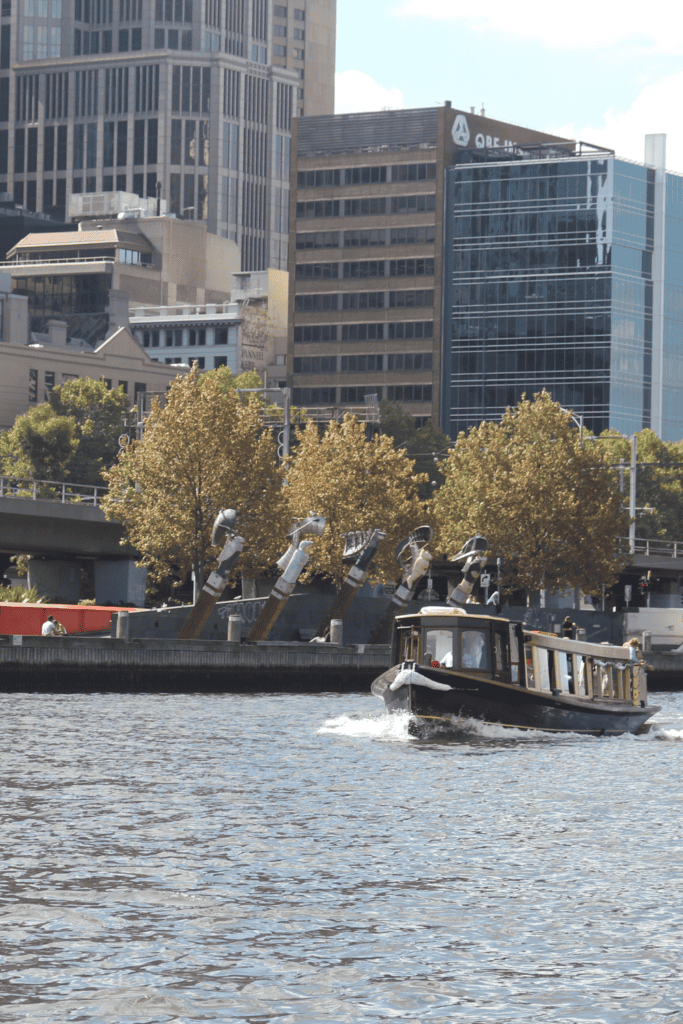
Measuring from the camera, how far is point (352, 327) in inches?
7288

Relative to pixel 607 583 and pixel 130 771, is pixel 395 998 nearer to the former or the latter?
pixel 130 771

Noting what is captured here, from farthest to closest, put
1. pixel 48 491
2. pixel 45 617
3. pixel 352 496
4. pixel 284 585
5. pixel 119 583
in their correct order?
1. pixel 119 583
2. pixel 48 491
3. pixel 352 496
4. pixel 284 585
5. pixel 45 617

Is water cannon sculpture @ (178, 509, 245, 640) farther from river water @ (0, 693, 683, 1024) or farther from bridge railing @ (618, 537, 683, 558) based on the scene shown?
bridge railing @ (618, 537, 683, 558)

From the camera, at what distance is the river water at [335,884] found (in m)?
18.3

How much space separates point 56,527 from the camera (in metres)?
89.9

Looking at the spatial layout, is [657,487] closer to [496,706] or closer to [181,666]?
[181,666]

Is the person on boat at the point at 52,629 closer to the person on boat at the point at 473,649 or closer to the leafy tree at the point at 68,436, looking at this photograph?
the person on boat at the point at 473,649

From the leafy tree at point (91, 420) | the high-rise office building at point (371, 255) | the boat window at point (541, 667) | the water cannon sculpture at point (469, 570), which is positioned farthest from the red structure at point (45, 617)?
the high-rise office building at point (371, 255)

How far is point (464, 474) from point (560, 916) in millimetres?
79434

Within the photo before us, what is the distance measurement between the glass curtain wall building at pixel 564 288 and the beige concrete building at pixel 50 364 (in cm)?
2956

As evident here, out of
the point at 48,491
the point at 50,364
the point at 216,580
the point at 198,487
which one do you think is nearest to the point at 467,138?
the point at 50,364

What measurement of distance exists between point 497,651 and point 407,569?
3681cm

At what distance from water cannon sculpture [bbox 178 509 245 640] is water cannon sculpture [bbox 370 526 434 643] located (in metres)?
10.6

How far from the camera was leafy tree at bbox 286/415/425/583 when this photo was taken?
90.6 meters
